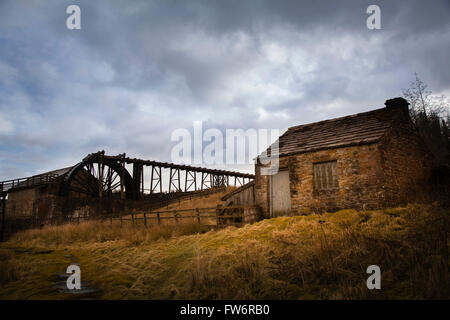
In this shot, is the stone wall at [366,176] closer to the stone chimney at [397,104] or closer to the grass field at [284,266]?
the stone chimney at [397,104]

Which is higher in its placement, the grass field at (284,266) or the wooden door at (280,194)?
the wooden door at (280,194)

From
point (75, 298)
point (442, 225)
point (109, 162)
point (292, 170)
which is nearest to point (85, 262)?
point (75, 298)

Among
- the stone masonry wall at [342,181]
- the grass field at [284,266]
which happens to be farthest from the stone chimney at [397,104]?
the grass field at [284,266]

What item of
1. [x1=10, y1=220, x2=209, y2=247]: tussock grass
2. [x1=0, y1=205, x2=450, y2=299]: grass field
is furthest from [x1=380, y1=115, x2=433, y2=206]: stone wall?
[x1=10, y1=220, x2=209, y2=247]: tussock grass

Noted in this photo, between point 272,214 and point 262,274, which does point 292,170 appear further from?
point 262,274

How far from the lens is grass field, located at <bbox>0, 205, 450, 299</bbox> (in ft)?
16.7

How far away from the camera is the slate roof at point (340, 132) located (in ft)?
41.2

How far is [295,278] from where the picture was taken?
5.70 m

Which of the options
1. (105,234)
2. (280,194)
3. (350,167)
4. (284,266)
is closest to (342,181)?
(350,167)

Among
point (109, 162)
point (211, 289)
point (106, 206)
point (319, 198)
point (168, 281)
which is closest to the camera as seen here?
point (211, 289)

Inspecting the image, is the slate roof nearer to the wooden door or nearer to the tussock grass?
the wooden door

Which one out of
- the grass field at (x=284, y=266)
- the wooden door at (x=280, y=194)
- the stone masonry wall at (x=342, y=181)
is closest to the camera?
the grass field at (x=284, y=266)

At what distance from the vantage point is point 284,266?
6227mm

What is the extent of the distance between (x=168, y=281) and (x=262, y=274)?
2289 millimetres
